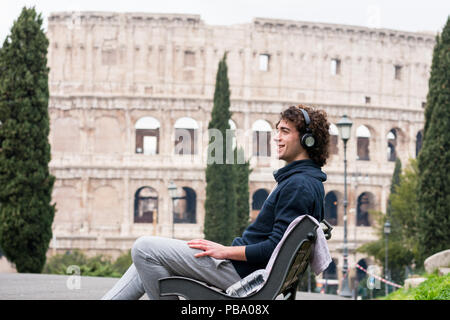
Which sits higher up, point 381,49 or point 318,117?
point 381,49

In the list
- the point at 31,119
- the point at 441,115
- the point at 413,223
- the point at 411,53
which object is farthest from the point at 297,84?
the point at 31,119

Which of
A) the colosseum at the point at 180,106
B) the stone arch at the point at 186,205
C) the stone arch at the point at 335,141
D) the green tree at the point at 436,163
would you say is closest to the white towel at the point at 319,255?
the green tree at the point at 436,163

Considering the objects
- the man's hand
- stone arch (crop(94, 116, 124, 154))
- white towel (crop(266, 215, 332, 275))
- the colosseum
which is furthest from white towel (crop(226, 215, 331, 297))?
stone arch (crop(94, 116, 124, 154))

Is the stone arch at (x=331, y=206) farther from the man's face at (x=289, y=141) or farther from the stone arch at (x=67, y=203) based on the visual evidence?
the man's face at (x=289, y=141)

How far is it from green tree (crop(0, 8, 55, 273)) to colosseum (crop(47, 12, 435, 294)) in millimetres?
19118

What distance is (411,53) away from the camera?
42594 millimetres

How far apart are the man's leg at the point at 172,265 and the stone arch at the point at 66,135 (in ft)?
117

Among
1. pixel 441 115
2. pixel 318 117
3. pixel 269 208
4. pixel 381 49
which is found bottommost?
pixel 269 208

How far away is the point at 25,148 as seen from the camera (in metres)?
17.5

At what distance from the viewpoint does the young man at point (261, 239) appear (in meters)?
3.34

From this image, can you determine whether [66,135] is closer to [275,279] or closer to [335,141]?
[335,141]
